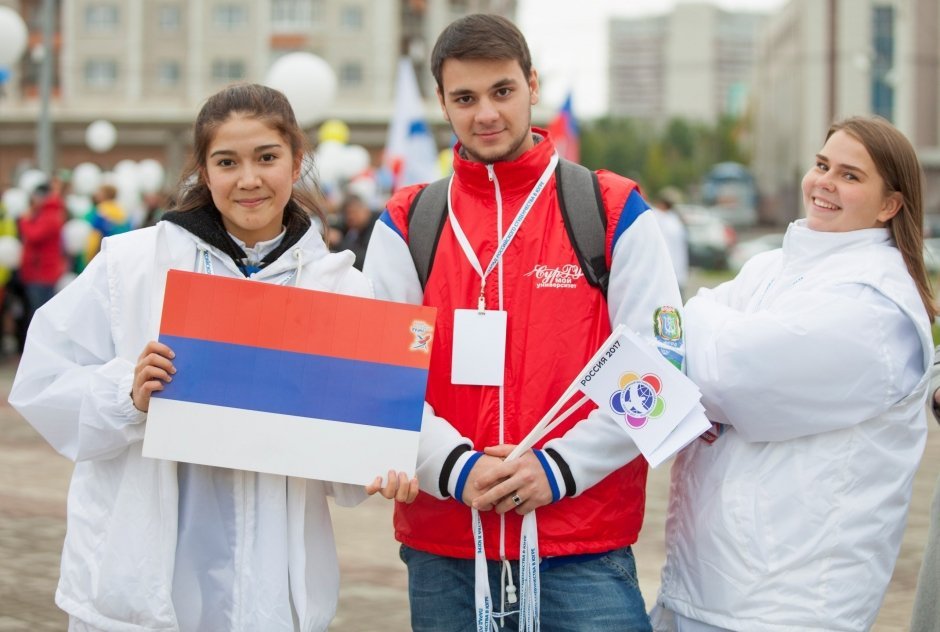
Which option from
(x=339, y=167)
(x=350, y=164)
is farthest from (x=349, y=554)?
(x=350, y=164)

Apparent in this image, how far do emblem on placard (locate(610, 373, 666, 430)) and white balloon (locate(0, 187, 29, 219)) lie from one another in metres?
13.3

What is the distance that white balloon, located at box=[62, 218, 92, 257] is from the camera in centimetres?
1438

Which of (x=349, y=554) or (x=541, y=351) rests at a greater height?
(x=541, y=351)

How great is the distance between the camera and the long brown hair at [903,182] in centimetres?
320

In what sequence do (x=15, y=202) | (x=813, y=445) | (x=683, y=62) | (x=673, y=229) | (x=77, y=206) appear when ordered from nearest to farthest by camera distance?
(x=813, y=445)
(x=673, y=229)
(x=15, y=202)
(x=77, y=206)
(x=683, y=62)

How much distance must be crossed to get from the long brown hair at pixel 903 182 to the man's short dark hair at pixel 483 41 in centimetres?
89

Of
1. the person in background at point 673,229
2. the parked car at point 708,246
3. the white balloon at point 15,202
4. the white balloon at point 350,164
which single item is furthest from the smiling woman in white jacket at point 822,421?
the parked car at point 708,246

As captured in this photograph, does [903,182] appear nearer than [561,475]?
No

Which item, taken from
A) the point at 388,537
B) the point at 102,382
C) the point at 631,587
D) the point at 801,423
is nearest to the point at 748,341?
the point at 801,423

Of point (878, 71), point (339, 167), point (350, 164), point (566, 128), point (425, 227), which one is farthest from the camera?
point (878, 71)

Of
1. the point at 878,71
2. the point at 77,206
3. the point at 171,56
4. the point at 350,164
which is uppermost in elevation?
the point at 878,71

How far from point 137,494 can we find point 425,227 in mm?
997

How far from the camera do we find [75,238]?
566 inches

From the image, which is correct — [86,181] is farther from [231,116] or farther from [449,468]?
[449,468]
